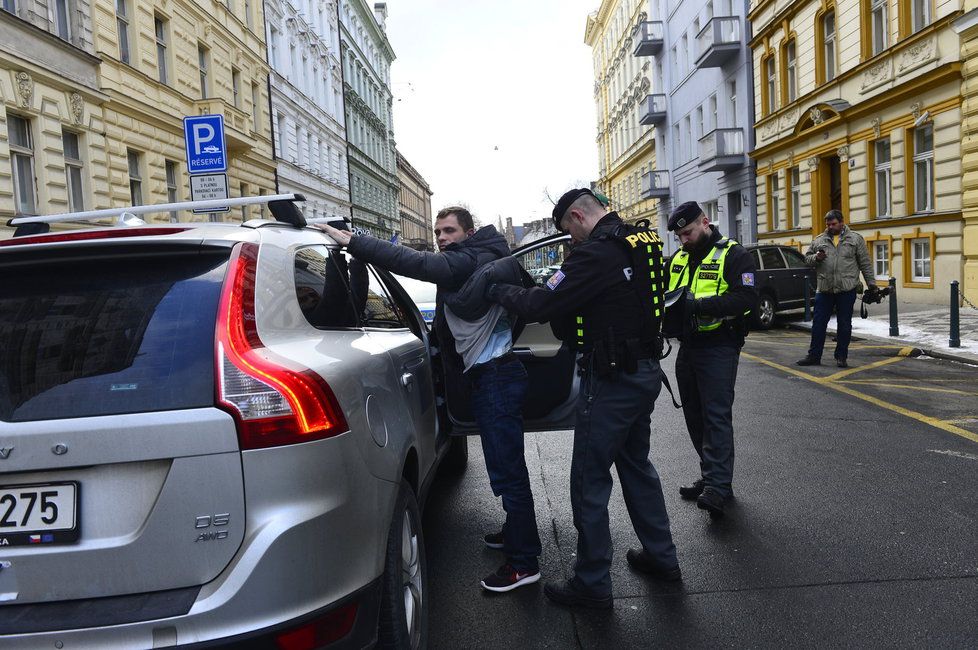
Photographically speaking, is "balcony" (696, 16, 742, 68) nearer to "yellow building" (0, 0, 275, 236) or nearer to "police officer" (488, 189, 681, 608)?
"yellow building" (0, 0, 275, 236)

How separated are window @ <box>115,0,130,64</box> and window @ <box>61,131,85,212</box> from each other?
2960mm

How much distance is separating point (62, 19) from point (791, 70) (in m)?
19.8

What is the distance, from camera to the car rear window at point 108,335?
206cm

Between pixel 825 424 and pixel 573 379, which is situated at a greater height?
pixel 573 379

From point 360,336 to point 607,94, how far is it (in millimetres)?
57041

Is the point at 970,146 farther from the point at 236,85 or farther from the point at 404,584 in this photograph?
the point at 236,85

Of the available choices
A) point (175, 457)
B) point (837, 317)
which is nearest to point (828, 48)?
point (837, 317)

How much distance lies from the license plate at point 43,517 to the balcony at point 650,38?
39925 mm

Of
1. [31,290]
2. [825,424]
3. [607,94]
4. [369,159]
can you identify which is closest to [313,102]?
[369,159]

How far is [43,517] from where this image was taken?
200 centimetres

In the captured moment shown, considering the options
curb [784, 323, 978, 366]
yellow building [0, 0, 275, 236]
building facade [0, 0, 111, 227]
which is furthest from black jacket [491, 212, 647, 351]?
yellow building [0, 0, 275, 236]

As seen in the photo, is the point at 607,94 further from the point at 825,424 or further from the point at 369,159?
the point at 825,424

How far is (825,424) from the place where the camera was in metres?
6.60

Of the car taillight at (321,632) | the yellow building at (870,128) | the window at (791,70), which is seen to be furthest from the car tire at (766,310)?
the car taillight at (321,632)
